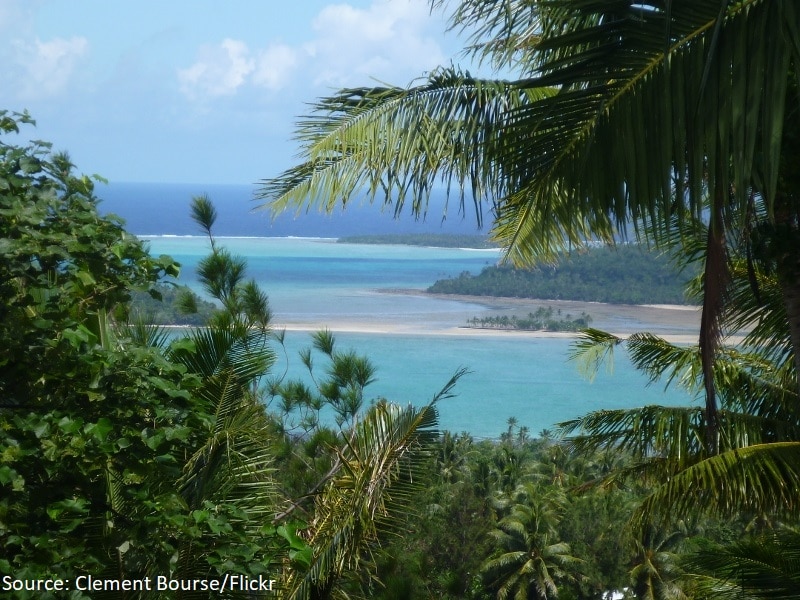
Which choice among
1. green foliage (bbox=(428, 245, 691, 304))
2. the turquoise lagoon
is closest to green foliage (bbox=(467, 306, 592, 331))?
green foliage (bbox=(428, 245, 691, 304))

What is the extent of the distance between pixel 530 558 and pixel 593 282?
27.1m

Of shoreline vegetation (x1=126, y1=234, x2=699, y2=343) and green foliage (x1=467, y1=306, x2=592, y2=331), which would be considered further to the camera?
green foliage (x1=467, y1=306, x2=592, y2=331)

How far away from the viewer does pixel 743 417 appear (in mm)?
4895

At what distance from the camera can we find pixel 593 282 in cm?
5056

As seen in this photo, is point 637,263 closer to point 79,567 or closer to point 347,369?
point 347,369

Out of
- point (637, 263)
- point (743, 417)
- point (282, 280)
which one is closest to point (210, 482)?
point (743, 417)

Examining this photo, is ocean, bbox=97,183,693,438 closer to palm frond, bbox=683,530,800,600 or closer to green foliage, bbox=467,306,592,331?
green foliage, bbox=467,306,592,331

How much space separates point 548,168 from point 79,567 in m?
1.60

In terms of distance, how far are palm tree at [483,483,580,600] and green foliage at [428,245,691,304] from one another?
41.9 ft

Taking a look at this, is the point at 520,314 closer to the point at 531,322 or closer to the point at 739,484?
the point at 531,322

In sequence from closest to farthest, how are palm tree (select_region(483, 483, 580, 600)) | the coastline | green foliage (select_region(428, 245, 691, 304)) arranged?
palm tree (select_region(483, 483, 580, 600)) → green foliage (select_region(428, 245, 691, 304)) → the coastline

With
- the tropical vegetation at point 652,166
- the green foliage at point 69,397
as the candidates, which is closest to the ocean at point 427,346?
the tropical vegetation at point 652,166

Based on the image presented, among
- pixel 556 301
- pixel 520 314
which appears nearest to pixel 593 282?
pixel 556 301

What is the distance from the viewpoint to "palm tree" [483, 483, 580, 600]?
25.3m
